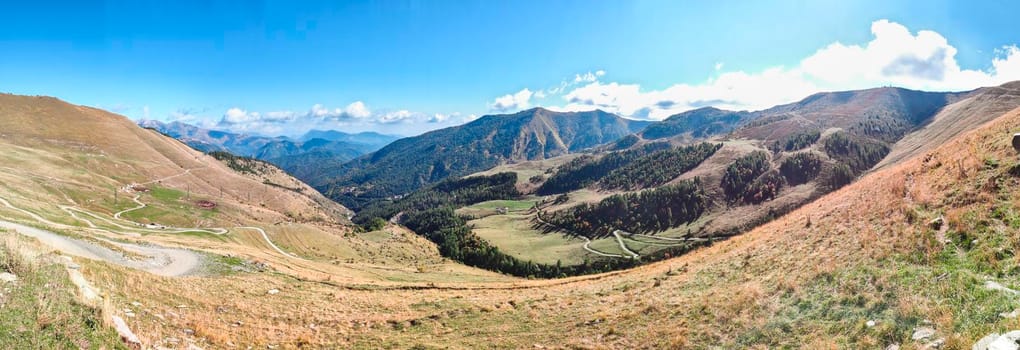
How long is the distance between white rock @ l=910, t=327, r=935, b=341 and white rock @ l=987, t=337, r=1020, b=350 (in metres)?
2.31

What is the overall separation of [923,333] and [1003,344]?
282cm

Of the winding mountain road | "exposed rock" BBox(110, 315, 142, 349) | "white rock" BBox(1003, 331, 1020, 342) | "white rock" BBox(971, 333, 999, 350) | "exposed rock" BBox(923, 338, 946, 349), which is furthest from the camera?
the winding mountain road

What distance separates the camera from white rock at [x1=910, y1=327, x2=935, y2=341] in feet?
36.0

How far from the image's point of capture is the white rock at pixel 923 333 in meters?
11.0

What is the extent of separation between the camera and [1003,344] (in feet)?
28.2

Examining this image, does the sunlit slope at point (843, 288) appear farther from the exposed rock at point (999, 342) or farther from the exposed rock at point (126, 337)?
the exposed rock at point (126, 337)

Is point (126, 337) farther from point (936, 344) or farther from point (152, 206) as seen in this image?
point (152, 206)

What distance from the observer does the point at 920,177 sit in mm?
22875

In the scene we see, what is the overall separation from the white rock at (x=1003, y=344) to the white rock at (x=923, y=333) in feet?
7.58

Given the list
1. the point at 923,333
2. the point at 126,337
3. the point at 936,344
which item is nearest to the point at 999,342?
the point at 936,344

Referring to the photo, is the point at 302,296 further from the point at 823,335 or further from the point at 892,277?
the point at 892,277

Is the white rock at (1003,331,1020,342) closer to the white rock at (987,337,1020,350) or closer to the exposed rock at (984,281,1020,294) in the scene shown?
the white rock at (987,337,1020,350)

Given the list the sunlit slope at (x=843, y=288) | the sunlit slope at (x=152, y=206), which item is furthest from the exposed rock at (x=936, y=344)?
the sunlit slope at (x=152, y=206)

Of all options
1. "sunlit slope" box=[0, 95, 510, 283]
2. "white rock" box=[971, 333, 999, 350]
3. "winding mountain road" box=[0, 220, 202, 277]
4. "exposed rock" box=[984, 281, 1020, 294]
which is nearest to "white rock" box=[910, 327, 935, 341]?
"white rock" box=[971, 333, 999, 350]
